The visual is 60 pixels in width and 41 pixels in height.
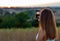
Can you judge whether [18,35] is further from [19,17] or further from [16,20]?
[19,17]

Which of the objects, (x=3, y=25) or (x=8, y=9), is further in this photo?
(x=8, y=9)

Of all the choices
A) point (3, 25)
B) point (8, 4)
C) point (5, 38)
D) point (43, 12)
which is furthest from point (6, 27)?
point (43, 12)

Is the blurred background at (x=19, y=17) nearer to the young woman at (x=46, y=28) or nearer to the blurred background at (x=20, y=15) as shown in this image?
the blurred background at (x=20, y=15)

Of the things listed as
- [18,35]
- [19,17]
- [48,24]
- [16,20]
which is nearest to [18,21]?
[16,20]

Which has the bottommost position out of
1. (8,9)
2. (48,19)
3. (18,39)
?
(18,39)

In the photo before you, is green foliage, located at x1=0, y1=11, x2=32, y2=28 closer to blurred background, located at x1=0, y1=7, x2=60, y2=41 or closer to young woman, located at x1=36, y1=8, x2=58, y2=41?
blurred background, located at x1=0, y1=7, x2=60, y2=41

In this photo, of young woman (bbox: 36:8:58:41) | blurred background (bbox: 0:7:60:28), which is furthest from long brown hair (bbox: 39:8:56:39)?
blurred background (bbox: 0:7:60:28)

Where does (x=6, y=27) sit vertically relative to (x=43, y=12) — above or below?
below

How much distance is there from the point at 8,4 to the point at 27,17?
0.90 metres

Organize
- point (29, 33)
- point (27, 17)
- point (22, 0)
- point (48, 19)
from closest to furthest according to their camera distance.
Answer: point (48, 19), point (29, 33), point (22, 0), point (27, 17)

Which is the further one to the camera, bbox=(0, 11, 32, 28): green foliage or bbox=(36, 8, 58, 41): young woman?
bbox=(0, 11, 32, 28): green foliage

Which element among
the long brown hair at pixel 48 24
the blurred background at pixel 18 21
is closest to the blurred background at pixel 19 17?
the blurred background at pixel 18 21

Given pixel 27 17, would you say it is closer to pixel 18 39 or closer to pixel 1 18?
pixel 1 18

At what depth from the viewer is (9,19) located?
7688mm
